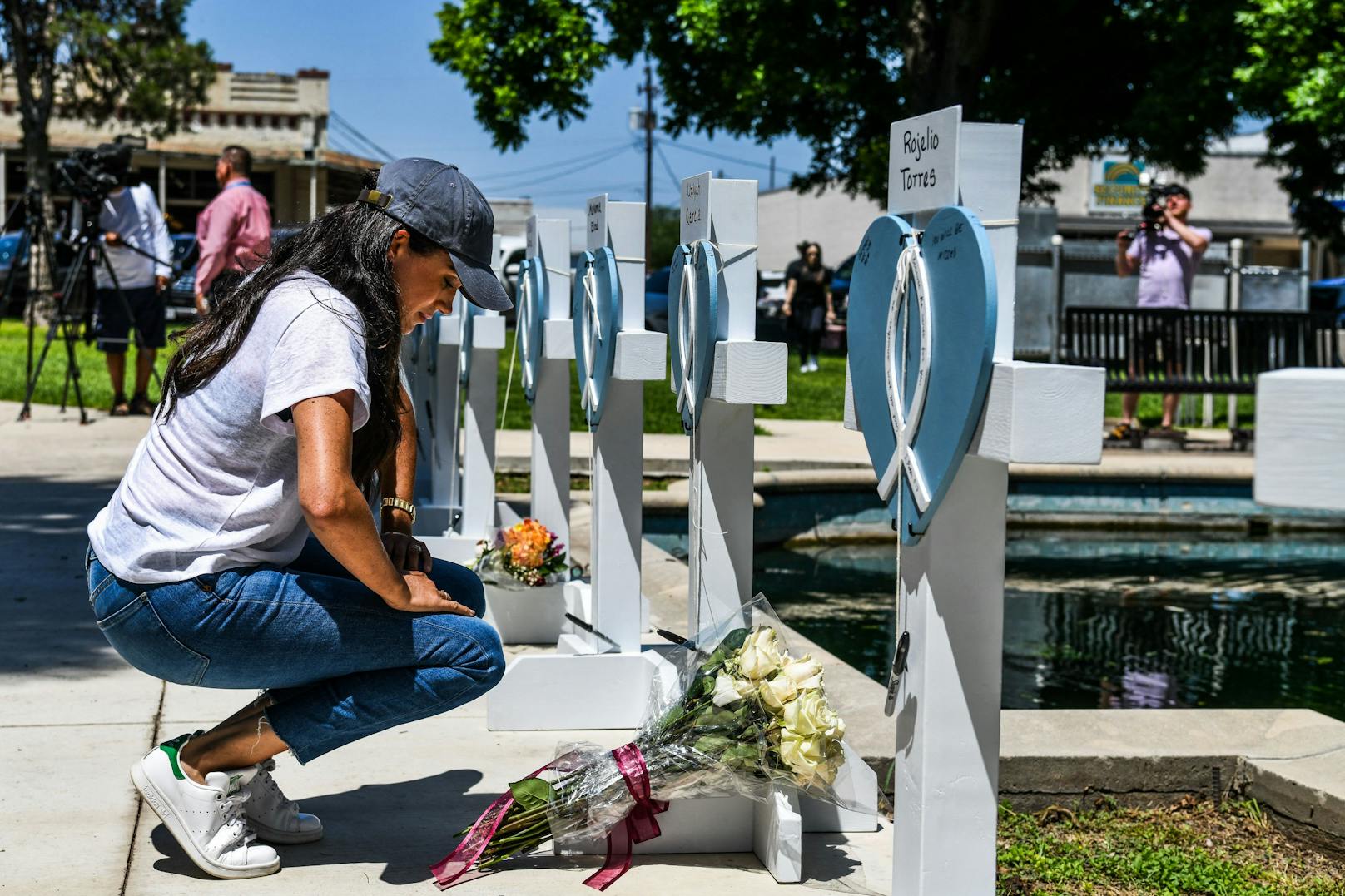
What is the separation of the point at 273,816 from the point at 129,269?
7950 mm

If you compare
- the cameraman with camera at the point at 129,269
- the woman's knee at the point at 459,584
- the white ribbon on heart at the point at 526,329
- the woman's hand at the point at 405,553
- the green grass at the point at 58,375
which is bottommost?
the woman's knee at the point at 459,584

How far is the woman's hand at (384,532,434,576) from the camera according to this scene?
3.11 m

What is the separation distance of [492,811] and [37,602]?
9.71ft

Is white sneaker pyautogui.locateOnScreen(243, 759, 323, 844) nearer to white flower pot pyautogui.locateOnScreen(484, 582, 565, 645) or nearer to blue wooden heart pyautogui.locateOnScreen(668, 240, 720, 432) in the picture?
blue wooden heart pyautogui.locateOnScreen(668, 240, 720, 432)

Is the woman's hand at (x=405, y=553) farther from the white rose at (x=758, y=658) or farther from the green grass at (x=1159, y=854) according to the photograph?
the green grass at (x=1159, y=854)

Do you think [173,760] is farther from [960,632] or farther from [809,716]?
[960,632]

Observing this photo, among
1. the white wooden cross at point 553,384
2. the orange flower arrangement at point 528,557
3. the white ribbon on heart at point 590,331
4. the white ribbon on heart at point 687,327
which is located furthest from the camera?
the white wooden cross at point 553,384

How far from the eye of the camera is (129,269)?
1028cm

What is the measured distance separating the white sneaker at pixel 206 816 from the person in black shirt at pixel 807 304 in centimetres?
1443

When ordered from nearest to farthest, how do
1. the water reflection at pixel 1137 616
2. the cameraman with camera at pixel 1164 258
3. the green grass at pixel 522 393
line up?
1. the water reflection at pixel 1137 616
2. the cameraman with camera at pixel 1164 258
3. the green grass at pixel 522 393

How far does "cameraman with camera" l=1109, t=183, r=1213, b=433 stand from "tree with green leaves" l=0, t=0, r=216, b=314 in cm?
1971

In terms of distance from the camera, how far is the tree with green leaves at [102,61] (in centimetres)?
2581

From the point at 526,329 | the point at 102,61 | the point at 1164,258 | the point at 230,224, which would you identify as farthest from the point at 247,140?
the point at 526,329

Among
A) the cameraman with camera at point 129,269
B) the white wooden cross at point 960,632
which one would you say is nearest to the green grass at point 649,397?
the cameraman with camera at point 129,269
